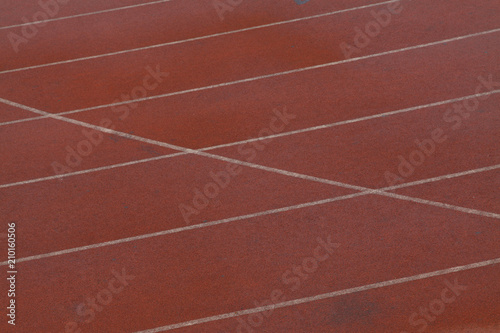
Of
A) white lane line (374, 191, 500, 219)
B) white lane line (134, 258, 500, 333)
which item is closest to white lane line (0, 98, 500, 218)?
white lane line (374, 191, 500, 219)

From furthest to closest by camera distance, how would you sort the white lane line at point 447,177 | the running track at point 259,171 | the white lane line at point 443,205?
the white lane line at point 447,177 → the white lane line at point 443,205 → the running track at point 259,171

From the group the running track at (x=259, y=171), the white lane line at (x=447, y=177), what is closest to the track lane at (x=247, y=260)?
the running track at (x=259, y=171)

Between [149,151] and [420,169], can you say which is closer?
[420,169]

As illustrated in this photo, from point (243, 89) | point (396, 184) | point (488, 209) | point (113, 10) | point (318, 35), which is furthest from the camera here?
point (113, 10)

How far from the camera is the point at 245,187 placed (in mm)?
5652

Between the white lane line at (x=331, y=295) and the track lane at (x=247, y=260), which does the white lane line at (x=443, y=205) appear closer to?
the track lane at (x=247, y=260)

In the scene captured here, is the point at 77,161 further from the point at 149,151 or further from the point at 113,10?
the point at 113,10

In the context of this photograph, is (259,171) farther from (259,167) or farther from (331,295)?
(331,295)

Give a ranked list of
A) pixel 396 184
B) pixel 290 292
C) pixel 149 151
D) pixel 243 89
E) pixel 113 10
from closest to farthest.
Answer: pixel 290 292
pixel 396 184
pixel 149 151
pixel 243 89
pixel 113 10

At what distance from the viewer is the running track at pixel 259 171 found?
4734 millimetres

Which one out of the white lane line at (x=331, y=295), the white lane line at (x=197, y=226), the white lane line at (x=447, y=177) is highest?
the white lane line at (x=197, y=226)

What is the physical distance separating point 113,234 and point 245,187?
4.13 ft

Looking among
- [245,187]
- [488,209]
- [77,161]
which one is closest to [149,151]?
[77,161]

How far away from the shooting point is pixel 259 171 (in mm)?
5789
